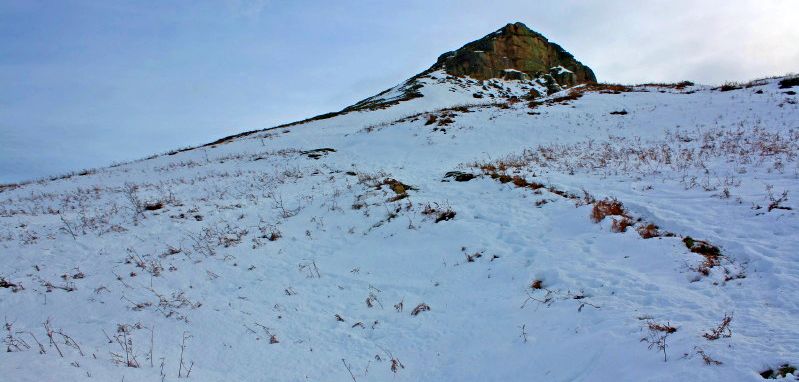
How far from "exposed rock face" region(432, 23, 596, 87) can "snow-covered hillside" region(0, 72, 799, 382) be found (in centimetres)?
4651

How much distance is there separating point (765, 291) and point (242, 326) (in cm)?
725

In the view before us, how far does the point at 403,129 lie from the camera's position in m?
27.1

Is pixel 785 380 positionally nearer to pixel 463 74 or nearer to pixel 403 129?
pixel 403 129

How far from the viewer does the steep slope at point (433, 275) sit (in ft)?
16.3

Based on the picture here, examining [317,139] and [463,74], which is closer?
[317,139]

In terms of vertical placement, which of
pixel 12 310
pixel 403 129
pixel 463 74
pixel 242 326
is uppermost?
pixel 463 74

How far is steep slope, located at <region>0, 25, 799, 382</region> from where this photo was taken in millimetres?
4961

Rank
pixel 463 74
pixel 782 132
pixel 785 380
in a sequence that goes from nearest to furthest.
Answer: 1. pixel 785 380
2. pixel 782 132
3. pixel 463 74

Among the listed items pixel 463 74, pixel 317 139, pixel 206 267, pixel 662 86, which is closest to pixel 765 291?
pixel 206 267

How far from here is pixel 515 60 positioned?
62.6 m

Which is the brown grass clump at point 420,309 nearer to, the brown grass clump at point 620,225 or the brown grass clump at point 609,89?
the brown grass clump at point 620,225

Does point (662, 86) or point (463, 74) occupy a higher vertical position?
point (463, 74)

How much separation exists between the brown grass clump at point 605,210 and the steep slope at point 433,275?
0.12ft

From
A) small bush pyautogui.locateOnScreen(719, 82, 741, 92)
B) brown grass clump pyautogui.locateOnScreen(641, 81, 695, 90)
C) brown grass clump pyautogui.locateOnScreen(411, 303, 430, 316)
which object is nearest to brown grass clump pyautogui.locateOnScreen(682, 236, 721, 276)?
brown grass clump pyautogui.locateOnScreen(411, 303, 430, 316)
